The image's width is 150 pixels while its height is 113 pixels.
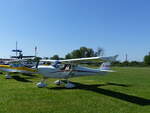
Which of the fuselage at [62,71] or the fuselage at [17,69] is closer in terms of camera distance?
the fuselage at [62,71]

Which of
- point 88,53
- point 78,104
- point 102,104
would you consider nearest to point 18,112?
point 78,104

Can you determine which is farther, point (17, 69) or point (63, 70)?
point (17, 69)

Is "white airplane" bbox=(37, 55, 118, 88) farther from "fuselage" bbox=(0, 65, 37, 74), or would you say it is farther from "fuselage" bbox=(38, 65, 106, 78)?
"fuselage" bbox=(0, 65, 37, 74)

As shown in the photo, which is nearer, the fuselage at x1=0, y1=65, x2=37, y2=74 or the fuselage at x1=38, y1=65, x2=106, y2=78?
the fuselage at x1=38, y1=65, x2=106, y2=78

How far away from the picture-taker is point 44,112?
611cm

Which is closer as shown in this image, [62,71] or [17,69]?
[62,71]

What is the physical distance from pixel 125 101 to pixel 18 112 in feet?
13.9

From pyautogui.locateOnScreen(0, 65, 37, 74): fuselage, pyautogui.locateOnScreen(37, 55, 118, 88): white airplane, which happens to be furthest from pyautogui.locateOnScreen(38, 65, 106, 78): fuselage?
pyautogui.locateOnScreen(0, 65, 37, 74): fuselage

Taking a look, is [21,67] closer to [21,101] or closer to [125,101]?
[21,101]

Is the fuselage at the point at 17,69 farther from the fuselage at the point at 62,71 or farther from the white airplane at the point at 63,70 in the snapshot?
the fuselage at the point at 62,71

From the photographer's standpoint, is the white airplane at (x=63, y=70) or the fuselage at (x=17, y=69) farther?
the fuselage at (x=17, y=69)

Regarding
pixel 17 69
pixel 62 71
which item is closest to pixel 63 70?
pixel 62 71

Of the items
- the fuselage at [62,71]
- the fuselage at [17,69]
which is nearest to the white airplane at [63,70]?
the fuselage at [62,71]

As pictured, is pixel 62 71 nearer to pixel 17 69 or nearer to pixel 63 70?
pixel 63 70
